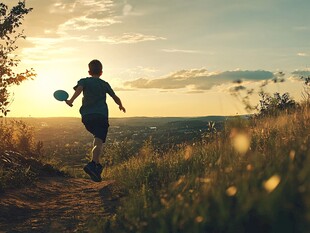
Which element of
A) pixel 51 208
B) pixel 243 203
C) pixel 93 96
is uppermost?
pixel 93 96

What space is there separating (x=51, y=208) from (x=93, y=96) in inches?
118

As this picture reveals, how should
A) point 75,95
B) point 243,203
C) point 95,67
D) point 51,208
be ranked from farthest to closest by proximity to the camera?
point 95,67 < point 75,95 < point 51,208 < point 243,203

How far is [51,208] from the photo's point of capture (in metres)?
7.02

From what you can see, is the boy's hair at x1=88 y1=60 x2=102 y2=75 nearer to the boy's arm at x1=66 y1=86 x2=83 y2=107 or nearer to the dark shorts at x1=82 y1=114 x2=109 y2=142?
the boy's arm at x1=66 y1=86 x2=83 y2=107

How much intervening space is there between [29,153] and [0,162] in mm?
4159

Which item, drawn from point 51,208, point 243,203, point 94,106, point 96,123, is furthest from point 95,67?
point 243,203

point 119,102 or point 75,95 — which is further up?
point 75,95

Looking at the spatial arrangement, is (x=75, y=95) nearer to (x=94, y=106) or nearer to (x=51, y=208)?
(x=94, y=106)

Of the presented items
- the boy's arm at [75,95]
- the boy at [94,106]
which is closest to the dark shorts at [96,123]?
the boy at [94,106]

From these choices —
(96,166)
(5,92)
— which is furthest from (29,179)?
(5,92)

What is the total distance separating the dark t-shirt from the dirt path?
1.69 metres

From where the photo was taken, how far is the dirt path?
5625 mm

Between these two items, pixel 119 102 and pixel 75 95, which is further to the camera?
pixel 119 102

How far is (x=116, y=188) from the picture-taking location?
8023mm
